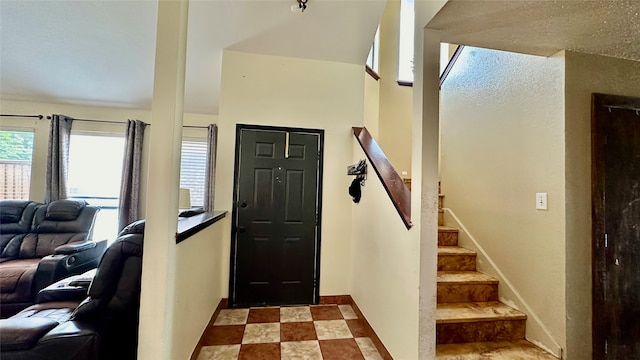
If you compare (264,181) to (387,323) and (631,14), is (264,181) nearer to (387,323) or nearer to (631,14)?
(387,323)

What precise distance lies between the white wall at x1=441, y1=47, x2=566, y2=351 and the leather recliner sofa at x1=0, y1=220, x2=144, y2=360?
2.62 metres

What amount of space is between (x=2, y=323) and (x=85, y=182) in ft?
11.6

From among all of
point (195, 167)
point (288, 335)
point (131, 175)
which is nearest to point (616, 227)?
point (288, 335)

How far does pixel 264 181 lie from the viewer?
291 cm

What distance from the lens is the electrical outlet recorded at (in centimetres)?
190

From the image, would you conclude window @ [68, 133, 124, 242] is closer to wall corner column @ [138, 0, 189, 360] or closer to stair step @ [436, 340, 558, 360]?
wall corner column @ [138, 0, 189, 360]

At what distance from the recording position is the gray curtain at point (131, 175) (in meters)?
3.85

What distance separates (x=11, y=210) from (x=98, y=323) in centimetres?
319

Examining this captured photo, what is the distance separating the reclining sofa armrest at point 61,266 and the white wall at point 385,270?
2.90 m

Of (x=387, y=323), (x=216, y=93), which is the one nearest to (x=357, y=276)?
(x=387, y=323)

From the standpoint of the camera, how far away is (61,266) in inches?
102

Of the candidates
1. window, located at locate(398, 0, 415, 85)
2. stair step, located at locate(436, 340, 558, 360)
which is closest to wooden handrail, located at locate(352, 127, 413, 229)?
stair step, located at locate(436, 340, 558, 360)

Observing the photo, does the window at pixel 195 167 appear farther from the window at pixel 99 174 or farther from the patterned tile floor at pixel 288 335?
the patterned tile floor at pixel 288 335

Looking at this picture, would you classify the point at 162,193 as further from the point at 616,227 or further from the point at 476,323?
the point at 616,227
